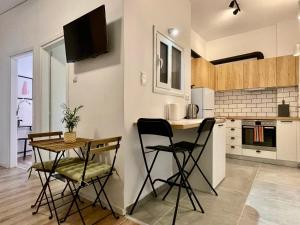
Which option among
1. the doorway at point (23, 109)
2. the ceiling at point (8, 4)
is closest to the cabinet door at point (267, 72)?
the ceiling at point (8, 4)

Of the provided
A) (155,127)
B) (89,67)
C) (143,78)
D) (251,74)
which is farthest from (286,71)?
(89,67)

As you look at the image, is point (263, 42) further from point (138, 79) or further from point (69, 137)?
point (69, 137)

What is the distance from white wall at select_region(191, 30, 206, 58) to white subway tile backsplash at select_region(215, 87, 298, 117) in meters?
1.20

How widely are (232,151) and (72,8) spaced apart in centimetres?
405

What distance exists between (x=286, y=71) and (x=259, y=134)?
1380mm

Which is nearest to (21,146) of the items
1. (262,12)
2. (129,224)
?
(129,224)

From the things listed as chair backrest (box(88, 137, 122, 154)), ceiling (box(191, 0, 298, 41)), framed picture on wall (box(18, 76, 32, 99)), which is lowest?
chair backrest (box(88, 137, 122, 154))

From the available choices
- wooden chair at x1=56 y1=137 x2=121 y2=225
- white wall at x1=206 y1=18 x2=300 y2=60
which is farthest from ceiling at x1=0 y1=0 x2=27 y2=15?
white wall at x1=206 y1=18 x2=300 y2=60

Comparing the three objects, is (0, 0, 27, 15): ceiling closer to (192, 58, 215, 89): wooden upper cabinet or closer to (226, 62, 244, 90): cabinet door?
(192, 58, 215, 89): wooden upper cabinet

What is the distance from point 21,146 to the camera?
15.2 feet

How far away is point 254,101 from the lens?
4.62 metres

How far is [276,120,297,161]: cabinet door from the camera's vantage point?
366cm

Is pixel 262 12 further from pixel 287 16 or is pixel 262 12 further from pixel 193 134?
pixel 193 134

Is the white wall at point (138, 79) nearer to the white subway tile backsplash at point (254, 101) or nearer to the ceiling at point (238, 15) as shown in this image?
the ceiling at point (238, 15)
